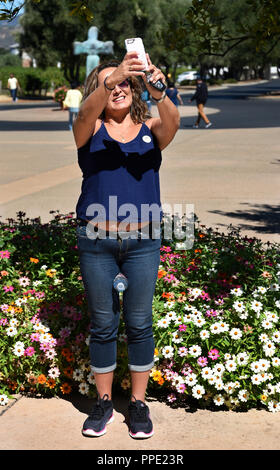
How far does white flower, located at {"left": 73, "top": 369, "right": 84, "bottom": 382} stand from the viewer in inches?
153

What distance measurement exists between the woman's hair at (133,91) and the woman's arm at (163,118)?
7 cm

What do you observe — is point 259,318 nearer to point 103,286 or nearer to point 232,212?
point 103,286

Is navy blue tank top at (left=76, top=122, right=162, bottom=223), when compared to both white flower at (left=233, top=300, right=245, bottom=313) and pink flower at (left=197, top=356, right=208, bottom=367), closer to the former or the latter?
pink flower at (left=197, top=356, right=208, bottom=367)

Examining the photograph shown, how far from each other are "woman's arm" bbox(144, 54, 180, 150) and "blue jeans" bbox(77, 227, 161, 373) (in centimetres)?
Result: 51

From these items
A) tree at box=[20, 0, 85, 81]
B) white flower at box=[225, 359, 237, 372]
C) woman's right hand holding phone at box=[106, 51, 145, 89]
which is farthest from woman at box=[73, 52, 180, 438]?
tree at box=[20, 0, 85, 81]

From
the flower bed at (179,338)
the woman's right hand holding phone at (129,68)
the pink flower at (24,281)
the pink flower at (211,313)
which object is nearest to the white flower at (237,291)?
the flower bed at (179,338)

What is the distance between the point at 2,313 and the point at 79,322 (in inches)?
20.2

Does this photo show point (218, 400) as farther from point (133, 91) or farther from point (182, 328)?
point (133, 91)

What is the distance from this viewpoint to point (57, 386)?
396 cm

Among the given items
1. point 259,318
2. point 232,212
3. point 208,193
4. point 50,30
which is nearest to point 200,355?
point 259,318

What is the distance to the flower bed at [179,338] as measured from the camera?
3.78m

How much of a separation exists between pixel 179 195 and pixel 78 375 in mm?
6194

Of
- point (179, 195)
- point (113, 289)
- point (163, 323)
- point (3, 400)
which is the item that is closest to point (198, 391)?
point (163, 323)

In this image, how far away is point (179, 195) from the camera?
389 inches
